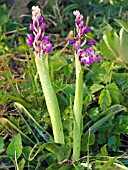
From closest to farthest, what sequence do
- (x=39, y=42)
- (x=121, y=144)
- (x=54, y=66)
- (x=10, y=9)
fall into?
(x=39, y=42) → (x=121, y=144) → (x=54, y=66) → (x=10, y=9)

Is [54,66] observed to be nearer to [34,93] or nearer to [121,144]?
[34,93]

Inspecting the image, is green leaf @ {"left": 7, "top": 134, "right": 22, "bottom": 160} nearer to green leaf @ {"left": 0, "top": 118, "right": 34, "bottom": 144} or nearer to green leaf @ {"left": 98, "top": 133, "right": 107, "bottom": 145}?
green leaf @ {"left": 0, "top": 118, "right": 34, "bottom": 144}

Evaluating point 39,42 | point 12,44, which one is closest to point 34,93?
point 39,42

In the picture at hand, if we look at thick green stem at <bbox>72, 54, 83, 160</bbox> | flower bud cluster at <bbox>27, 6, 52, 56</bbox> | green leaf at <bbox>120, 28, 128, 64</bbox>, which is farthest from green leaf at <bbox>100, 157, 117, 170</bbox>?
green leaf at <bbox>120, 28, 128, 64</bbox>

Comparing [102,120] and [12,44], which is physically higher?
[12,44]

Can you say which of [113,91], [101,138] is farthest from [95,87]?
[101,138]

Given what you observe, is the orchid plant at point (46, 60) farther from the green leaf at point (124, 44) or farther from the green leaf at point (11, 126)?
the green leaf at point (124, 44)
